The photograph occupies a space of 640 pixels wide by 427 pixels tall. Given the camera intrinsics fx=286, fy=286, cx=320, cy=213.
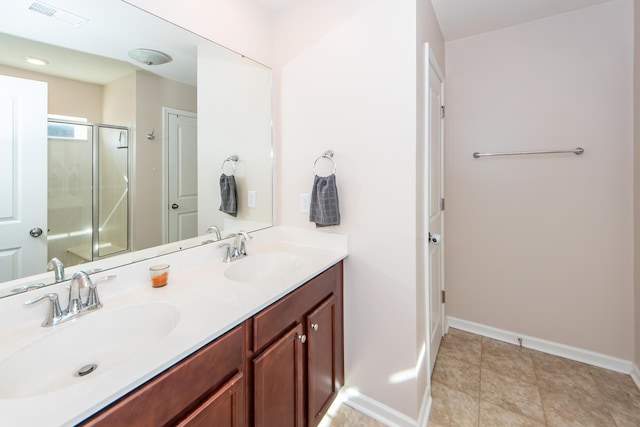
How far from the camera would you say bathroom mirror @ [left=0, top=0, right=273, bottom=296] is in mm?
964

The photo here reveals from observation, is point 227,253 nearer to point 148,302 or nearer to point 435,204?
point 148,302

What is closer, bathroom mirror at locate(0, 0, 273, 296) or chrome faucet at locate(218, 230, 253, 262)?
bathroom mirror at locate(0, 0, 273, 296)

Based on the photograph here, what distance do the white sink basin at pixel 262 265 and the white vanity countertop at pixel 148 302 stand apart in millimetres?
35

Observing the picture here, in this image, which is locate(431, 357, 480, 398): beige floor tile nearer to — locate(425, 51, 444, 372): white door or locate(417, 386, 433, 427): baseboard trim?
locate(425, 51, 444, 372): white door

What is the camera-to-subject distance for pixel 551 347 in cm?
204

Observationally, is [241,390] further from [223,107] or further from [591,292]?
[591,292]

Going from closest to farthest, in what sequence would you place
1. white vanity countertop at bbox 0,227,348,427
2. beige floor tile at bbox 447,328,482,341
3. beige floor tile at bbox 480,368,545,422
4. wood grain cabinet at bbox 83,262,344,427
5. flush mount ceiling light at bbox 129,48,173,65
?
white vanity countertop at bbox 0,227,348,427
wood grain cabinet at bbox 83,262,344,427
flush mount ceiling light at bbox 129,48,173,65
beige floor tile at bbox 480,368,545,422
beige floor tile at bbox 447,328,482,341

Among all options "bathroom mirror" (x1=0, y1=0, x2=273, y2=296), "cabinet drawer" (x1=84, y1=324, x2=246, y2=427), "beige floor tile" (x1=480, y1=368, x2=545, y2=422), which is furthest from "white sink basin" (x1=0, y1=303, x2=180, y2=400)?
"beige floor tile" (x1=480, y1=368, x2=545, y2=422)

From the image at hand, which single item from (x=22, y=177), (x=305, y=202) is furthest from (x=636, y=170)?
(x=22, y=177)

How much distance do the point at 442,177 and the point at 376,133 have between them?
3.34ft

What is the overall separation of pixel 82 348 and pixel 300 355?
0.75 meters

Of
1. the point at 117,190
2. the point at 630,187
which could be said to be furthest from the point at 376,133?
the point at 630,187

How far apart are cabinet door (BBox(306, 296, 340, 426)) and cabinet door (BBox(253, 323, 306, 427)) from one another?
0.20 ft

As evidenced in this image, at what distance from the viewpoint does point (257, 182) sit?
1.81 metres
